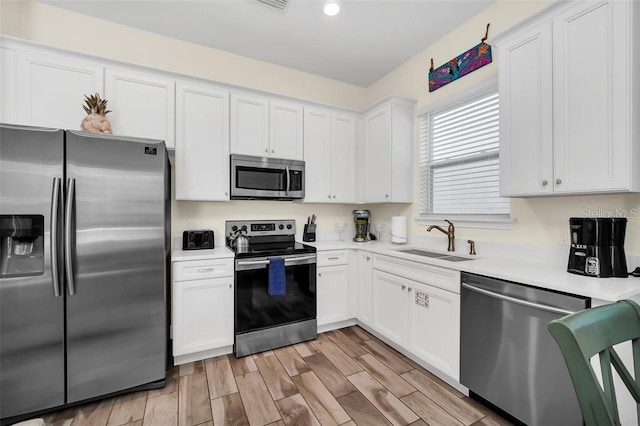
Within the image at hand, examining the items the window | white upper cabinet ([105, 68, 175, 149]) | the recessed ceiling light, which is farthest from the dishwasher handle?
white upper cabinet ([105, 68, 175, 149])

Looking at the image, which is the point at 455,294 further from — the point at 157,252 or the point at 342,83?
the point at 342,83

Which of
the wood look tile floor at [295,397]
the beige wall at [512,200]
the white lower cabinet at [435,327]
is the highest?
the beige wall at [512,200]

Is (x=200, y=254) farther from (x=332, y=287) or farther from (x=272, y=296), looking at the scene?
(x=332, y=287)

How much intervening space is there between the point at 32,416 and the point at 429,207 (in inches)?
136

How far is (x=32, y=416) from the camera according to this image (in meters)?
1.71

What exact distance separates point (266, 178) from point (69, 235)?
1.63 metres

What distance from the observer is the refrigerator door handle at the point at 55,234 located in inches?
66.6

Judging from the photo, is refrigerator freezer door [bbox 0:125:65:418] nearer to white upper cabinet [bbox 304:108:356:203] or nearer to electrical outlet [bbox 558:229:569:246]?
white upper cabinet [bbox 304:108:356:203]

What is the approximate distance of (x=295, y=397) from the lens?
1.95 meters

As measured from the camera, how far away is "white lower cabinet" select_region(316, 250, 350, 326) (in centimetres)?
287

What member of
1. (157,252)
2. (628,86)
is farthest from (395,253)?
(157,252)

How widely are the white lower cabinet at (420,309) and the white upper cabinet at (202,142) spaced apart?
1.74 metres

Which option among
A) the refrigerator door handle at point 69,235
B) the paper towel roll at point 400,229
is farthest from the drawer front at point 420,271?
the refrigerator door handle at point 69,235

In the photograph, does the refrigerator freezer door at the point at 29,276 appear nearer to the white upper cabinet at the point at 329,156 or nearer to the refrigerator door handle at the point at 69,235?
the refrigerator door handle at the point at 69,235
